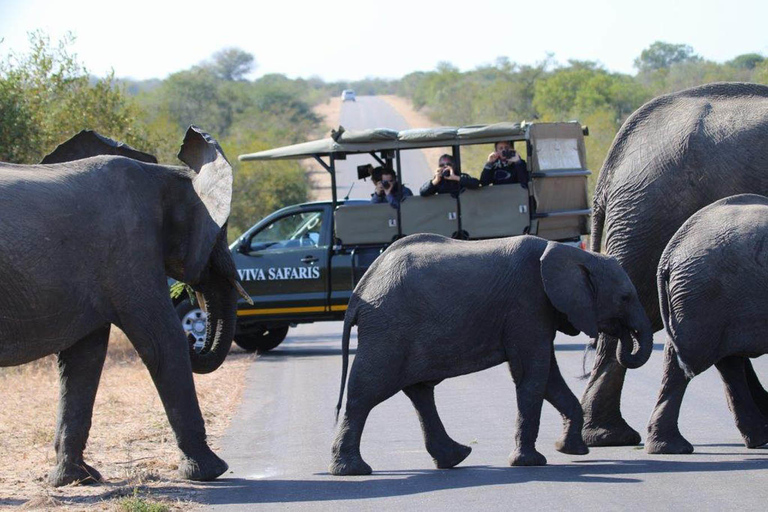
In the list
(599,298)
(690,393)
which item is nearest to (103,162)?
(599,298)

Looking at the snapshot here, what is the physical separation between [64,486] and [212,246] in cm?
180

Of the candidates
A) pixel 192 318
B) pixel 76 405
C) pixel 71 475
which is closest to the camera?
pixel 71 475

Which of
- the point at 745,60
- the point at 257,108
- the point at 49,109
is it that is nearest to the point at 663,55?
the point at 745,60

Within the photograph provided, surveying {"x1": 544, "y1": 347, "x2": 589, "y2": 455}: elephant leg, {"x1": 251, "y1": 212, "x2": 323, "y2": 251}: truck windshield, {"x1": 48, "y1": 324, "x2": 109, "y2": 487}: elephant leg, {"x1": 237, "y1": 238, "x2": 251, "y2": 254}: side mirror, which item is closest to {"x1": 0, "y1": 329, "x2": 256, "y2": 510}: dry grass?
{"x1": 48, "y1": 324, "x2": 109, "y2": 487}: elephant leg

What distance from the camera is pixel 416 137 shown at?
52.0 feet

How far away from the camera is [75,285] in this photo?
7.91m

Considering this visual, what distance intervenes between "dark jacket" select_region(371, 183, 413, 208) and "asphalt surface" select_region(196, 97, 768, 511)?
297 centimetres

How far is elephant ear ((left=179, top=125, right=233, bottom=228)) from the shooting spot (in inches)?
335

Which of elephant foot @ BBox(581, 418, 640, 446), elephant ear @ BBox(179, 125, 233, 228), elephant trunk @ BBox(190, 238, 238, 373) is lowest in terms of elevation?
elephant foot @ BBox(581, 418, 640, 446)

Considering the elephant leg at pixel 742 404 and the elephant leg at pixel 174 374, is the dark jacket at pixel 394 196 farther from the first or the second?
the elephant leg at pixel 174 374

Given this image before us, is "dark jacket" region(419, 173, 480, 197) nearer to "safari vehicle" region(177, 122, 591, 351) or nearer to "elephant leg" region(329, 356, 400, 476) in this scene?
"safari vehicle" region(177, 122, 591, 351)

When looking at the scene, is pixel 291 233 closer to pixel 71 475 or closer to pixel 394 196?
pixel 394 196

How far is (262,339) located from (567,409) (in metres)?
10.0

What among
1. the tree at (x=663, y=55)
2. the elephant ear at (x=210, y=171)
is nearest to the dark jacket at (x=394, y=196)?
the elephant ear at (x=210, y=171)
